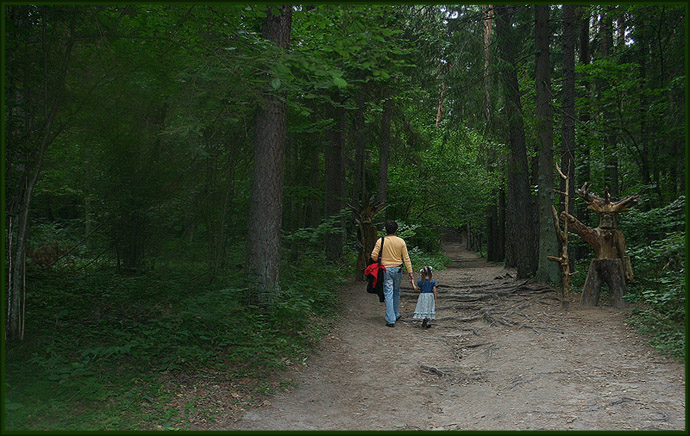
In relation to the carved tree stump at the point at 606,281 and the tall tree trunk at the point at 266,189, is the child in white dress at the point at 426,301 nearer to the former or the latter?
the carved tree stump at the point at 606,281

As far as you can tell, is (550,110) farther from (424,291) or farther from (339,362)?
(339,362)

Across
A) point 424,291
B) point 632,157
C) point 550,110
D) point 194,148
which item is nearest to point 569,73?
point 550,110

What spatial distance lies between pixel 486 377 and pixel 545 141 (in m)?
7.58

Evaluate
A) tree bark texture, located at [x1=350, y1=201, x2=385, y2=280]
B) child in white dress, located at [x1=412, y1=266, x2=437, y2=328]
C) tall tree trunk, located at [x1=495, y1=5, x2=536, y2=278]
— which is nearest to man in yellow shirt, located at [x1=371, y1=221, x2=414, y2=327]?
child in white dress, located at [x1=412, y1=266, x2=437, y2=328]

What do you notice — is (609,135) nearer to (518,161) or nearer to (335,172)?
(518,161)

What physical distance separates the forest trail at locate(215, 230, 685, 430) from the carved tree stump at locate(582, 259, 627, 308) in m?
0.33

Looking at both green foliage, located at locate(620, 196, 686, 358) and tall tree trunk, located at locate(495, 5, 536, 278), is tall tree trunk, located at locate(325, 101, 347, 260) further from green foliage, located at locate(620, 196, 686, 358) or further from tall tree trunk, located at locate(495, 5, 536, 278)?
green foliage, located at locate(620, 196, 686, 358)

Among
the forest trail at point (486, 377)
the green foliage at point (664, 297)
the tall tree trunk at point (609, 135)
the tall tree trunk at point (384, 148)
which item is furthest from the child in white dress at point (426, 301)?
the tall tree trunk at point (609, 135)

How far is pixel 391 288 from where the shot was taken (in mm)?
9281

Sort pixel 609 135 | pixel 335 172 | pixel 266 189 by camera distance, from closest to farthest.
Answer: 1. pixel 266 189
2. pixel 609 135
3. pixel 335 172

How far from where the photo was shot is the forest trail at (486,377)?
4871 millimetres

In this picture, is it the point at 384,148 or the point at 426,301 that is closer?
the point at 426,301

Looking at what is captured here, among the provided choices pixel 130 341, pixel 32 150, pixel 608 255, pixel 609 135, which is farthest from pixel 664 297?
pixel 32 150

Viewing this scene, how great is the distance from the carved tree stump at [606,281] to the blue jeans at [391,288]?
13.1 feet
